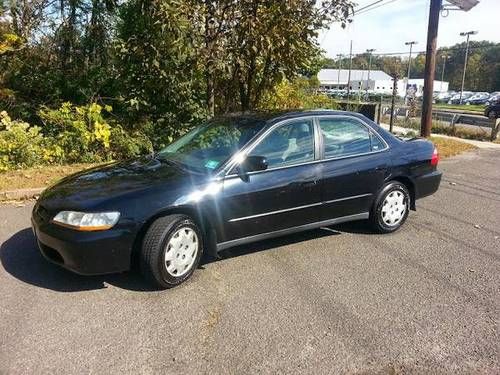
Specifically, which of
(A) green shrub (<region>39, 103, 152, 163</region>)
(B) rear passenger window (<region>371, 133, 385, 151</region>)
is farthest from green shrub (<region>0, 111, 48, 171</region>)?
(B) rear passenger window (<region>371, 133, 385, 151</region>)

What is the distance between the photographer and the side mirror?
420cm

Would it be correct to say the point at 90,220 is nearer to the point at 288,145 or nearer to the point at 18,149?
the point at 288,145

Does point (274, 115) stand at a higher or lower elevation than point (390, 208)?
higher

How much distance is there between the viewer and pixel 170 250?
3.87 meters

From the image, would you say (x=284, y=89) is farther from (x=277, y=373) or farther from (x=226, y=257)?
(x=277, y=373)

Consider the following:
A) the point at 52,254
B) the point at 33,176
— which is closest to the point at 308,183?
the point at 52,254

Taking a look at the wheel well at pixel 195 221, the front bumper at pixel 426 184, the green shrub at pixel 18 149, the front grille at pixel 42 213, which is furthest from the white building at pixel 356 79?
the front grille at pixel 42 213

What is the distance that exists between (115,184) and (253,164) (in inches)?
47.8

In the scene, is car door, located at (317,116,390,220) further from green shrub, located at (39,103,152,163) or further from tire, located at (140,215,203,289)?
green shrub, located at (39,103,152,163)

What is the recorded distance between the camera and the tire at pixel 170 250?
3.78m

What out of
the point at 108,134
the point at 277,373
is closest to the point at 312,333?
the point at 277,373

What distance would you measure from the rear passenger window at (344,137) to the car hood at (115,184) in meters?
1.47

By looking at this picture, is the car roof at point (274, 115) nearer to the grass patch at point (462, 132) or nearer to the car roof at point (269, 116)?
the car roof at point (269, 116)

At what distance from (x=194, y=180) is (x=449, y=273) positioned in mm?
2486
